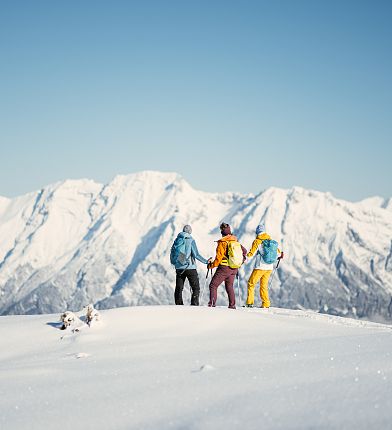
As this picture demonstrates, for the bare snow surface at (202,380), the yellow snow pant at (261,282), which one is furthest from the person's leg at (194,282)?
the bare snow surface at (202,380)

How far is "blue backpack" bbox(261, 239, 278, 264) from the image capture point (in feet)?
54.9

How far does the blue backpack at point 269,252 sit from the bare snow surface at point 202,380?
747cm

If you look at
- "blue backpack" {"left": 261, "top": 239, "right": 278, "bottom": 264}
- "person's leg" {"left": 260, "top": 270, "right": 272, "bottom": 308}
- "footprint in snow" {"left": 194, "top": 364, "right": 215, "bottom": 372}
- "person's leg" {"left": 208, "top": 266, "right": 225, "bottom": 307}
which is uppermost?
"footprint in snow" {"left": 194, "top": 364, "right": 215, "bottom": 372}

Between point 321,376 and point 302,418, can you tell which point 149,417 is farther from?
point 321,376

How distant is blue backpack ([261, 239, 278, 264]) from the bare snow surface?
7473mm

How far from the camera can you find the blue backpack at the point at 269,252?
16719 mm

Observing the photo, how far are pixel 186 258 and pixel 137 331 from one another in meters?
5.52

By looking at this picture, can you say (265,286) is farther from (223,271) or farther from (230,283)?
(223,271)

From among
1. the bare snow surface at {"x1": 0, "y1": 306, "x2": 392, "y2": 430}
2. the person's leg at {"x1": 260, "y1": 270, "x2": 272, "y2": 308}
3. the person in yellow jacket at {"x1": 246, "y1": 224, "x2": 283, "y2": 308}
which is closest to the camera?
the bare snow surface at {"x1": 0, "y1": 306, "x2": 392, "y2": 430}

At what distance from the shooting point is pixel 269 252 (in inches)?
659

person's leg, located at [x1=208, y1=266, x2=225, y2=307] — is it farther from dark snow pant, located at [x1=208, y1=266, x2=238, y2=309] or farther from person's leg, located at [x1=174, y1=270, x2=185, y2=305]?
person's leg, located at [x1=174, y1=270, x2=185, y2=305]

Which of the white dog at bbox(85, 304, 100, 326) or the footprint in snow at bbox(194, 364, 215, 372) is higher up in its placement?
the footprint in snow at bbox(194, 364, 215, 372)

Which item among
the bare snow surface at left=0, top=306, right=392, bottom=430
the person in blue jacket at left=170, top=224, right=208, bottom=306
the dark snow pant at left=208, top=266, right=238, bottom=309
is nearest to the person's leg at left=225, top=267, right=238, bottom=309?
the dark snow pant at left=208, top=266, right=238, bottom=309

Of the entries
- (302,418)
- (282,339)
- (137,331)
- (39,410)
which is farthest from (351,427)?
(137,331)
